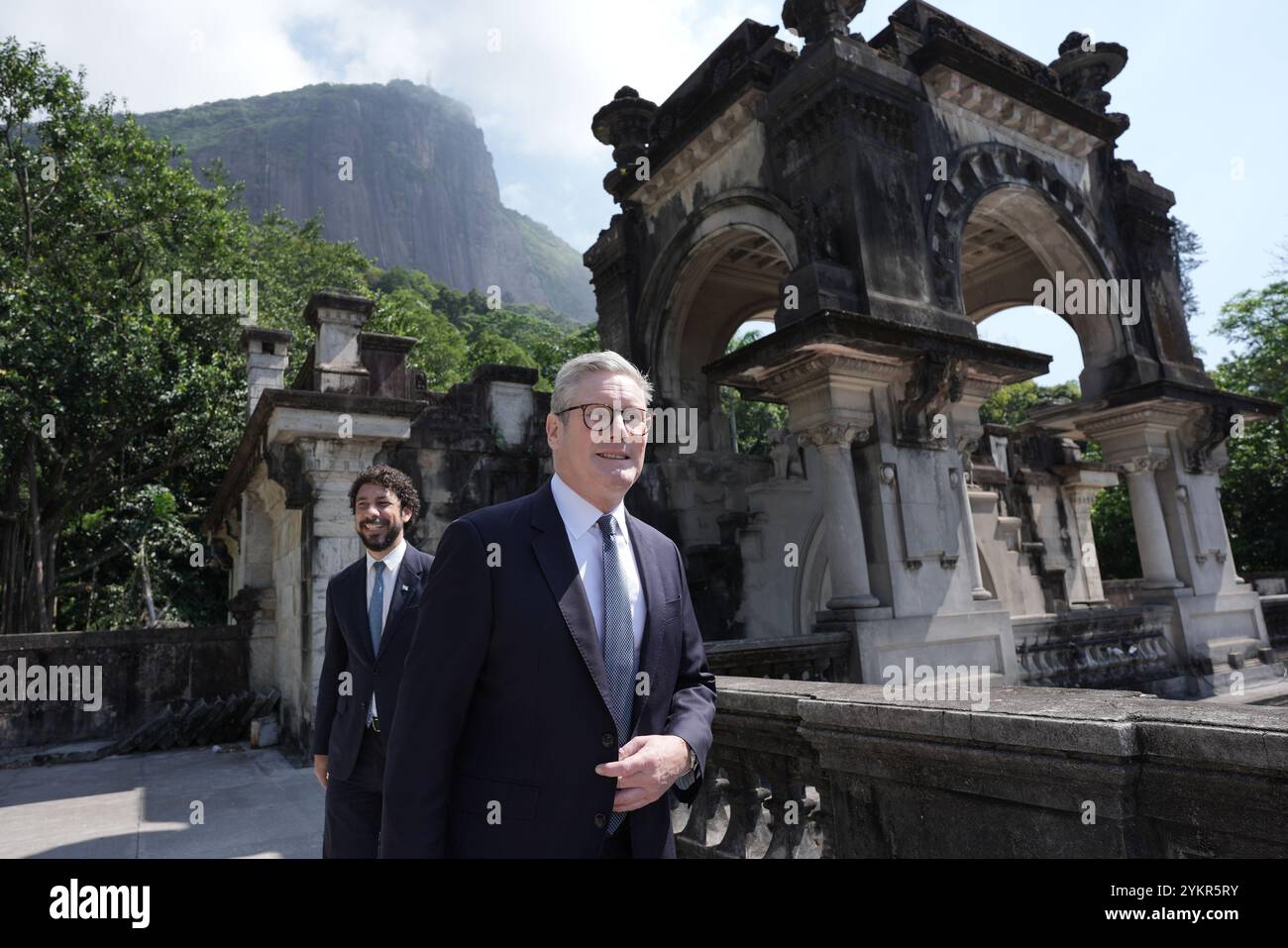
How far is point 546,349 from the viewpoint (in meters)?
38.2

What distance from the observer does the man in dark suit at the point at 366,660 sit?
3031 millimetres

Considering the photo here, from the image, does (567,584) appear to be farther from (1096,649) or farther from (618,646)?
(1096,649)

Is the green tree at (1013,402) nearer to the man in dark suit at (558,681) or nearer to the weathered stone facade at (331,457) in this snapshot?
the weathered stone facade at (331,457)

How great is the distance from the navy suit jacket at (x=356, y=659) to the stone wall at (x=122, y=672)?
7.39 meters

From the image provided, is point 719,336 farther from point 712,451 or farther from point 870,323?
point 870,323

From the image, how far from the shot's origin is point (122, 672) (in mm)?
9000

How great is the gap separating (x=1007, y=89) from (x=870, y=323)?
5684 millimetres

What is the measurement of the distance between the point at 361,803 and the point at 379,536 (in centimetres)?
119

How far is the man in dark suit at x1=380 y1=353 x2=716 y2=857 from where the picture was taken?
1679 mm

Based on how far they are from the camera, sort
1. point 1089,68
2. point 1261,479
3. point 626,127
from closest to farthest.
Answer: point 626,127
point 1089,68
point 1261,479

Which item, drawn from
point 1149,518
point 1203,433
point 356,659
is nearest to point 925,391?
point 1149,518

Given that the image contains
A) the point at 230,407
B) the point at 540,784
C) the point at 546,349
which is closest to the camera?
the point at 540,784

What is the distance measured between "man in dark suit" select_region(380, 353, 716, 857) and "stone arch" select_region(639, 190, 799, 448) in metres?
8.80

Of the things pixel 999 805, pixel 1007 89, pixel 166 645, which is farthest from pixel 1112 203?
pixel 166 645
